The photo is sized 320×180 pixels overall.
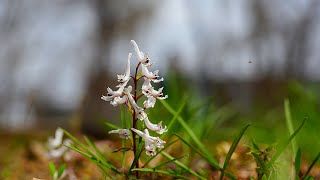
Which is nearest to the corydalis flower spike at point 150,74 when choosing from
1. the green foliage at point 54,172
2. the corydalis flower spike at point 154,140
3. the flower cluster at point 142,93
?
the flower cluster at point 142,93

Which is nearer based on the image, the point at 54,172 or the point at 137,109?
the point at 137,109

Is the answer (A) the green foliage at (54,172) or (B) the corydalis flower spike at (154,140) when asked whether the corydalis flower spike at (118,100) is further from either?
(A) the green foliage at (54,172)

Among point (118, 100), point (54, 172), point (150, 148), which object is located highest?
point (118, 100)

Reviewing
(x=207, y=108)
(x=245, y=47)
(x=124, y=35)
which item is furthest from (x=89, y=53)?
(x=207, y=108)

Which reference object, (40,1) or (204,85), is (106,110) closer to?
(204,85)

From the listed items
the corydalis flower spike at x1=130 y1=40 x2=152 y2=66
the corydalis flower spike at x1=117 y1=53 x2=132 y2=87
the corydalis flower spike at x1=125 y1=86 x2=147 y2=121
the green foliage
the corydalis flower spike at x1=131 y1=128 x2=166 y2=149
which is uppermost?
the corydalis flower spike at x1=130 y1=40 x2=152 y2=66

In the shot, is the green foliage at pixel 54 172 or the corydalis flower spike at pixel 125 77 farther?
the green foliage at pixel 54 172

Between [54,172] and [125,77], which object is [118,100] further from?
[54,172]

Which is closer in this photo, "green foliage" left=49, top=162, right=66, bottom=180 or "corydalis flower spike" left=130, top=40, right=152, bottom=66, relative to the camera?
"corydalis flower spike" left=130, top=40, right=152, bottom=66

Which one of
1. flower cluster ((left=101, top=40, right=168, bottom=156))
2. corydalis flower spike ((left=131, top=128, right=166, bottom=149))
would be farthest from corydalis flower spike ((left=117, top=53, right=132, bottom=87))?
corydalis flower spike ((left=131, top=128, right=166, bottom=149))

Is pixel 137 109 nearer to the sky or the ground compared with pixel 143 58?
nearer to the ground

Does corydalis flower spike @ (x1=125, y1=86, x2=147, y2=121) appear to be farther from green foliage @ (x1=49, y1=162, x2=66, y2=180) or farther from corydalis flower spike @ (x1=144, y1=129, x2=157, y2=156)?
green foliage @ (x1=49, y1=162, x2=66, y2=180)

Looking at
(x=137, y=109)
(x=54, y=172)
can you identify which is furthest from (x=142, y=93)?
(x=54, y=172)
